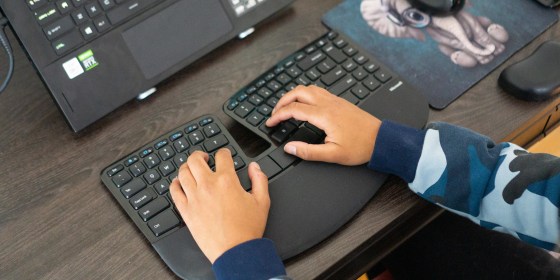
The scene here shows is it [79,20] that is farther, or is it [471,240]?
[471,240]

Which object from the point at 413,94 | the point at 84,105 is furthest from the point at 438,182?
the point at 84,105

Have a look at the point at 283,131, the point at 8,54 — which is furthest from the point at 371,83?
the point at 8,54

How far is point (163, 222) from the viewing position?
594 millimetres

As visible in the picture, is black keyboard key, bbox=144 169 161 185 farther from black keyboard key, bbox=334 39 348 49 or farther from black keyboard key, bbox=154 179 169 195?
black keyboard key, bbox=334 39 348 49

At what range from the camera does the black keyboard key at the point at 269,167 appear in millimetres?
629

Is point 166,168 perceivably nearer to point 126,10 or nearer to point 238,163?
point 238,163

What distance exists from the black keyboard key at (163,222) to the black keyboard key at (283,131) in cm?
14

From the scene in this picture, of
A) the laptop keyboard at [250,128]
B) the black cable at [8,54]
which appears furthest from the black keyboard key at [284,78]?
the black cable at [8,54]

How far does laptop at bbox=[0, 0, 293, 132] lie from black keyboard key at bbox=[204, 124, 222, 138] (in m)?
0.10

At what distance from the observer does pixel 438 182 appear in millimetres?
625

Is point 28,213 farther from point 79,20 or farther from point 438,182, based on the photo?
point 438,182

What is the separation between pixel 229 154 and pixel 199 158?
0.03m

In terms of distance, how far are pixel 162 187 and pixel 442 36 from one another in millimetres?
398

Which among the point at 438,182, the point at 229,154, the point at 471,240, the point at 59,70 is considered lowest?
the point at 471,240
